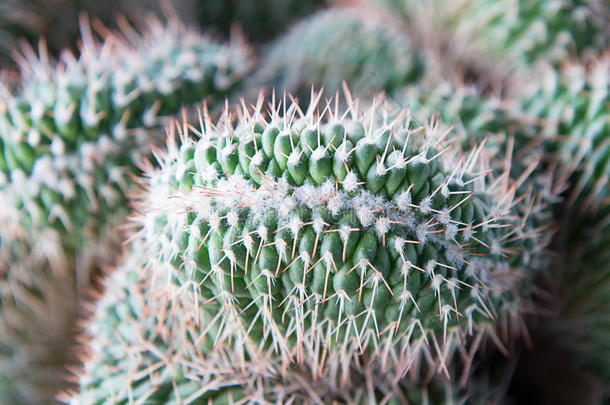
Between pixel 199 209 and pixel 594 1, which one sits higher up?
pixel 594 1

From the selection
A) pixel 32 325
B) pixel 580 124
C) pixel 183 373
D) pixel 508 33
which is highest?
pixel 508 33

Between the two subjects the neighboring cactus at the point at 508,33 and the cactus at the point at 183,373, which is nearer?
the cactus at the point at 183,373

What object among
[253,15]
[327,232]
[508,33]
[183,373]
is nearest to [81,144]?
[183,373]

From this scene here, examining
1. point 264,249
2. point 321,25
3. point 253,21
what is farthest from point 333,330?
point 253,21

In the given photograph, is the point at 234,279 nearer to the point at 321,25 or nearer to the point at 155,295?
the point at 155,295

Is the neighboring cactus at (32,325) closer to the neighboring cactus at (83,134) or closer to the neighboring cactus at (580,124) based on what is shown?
the neighboring cactus at (83,134)

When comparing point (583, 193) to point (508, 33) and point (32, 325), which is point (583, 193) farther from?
point (32, 325)

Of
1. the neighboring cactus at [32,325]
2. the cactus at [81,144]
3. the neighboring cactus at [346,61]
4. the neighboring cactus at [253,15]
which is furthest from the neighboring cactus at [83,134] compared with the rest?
the neighboring cactus at [253,15]
